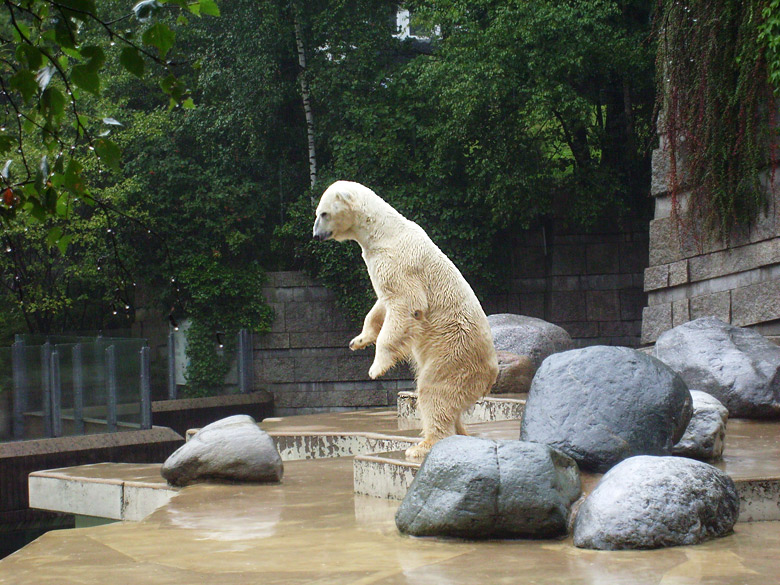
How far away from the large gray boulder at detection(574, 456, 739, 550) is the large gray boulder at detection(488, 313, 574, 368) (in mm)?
5548

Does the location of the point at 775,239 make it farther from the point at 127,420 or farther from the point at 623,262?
the point at 127,420

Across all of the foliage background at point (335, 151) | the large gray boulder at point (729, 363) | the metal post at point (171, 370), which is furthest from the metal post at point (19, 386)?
the large gray boulder at point (729, 363)

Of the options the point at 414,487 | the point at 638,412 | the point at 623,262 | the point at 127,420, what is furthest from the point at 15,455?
the point at 623,262

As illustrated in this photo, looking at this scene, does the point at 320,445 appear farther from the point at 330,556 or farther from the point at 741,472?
the point at 741,472

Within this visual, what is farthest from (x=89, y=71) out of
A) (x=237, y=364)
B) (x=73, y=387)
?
(x=237, y=364)

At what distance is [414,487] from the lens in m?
4.97

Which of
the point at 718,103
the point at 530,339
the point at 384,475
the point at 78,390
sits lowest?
the point at 384,475

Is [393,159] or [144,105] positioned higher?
[144,105]

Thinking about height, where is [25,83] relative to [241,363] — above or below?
above

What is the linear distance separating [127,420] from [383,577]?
8.47 m

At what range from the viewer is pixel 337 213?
620cm

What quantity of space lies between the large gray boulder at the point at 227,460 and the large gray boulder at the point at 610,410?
204 centimetres

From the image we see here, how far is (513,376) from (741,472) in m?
4.46

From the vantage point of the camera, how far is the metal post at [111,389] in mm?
11656
